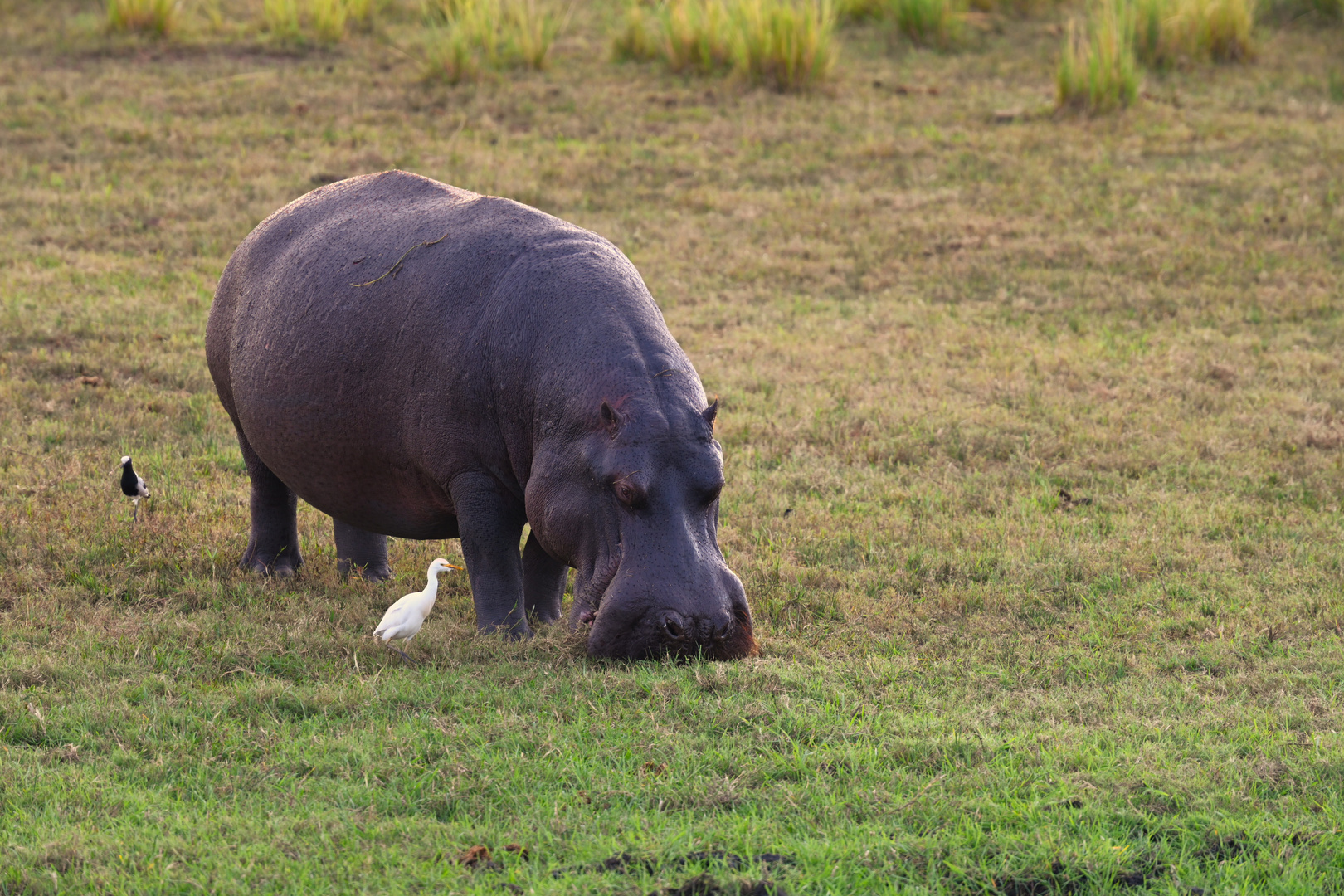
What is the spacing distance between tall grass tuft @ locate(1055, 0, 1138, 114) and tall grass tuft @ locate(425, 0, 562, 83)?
6.02 metres

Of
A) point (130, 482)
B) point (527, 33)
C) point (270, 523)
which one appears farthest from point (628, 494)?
point (527, 33)

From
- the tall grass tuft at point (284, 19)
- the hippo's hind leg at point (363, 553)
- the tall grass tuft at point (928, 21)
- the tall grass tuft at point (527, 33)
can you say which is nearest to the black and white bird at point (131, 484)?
the hippo's hind leg at point (363, 553)

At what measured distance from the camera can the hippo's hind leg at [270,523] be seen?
742 cm

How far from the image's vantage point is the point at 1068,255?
43.9ft

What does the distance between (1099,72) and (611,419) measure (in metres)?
12.4

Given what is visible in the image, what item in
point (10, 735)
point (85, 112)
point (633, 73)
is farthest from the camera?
point (633, 73)

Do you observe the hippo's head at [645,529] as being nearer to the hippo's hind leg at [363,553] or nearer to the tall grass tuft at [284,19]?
the hippo's hind leg at [363,553]

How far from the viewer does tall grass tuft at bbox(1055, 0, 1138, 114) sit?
16234 mm

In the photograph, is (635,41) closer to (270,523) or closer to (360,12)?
(360,12)

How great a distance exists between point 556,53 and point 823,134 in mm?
4109

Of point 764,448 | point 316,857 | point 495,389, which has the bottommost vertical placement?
point 764,448

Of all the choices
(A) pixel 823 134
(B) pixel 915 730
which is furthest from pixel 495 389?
(A) pixel 823 134

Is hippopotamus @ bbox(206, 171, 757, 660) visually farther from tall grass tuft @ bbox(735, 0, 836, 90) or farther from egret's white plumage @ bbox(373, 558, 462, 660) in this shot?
tall grass tuft @ bbox(735, 0, 836, 90)

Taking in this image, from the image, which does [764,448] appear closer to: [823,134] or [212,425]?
[212,425]
